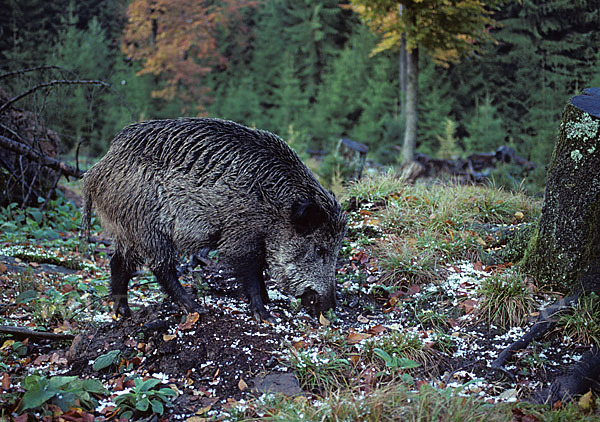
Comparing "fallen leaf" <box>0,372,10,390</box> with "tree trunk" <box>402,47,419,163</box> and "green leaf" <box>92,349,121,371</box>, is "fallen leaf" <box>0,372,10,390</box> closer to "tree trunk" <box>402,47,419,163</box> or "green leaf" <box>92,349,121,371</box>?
"green leaf" <box>92,349,121,371</box>

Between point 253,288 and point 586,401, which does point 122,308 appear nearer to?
point 253,288

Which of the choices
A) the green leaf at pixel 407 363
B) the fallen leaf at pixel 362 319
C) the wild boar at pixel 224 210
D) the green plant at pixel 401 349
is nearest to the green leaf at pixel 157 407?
the wild boar at pixel 224 210

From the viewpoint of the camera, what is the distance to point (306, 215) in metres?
3.68

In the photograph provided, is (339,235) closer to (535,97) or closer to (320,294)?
(320,294)

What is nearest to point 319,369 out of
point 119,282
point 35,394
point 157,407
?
point 157,407

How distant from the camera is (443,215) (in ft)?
17.2

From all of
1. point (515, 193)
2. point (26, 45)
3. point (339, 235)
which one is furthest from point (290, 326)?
point (26, 45)

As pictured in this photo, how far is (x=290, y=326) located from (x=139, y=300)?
5.34 feet

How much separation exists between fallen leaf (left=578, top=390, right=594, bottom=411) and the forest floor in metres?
0.02

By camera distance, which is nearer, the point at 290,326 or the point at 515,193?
the point at 290,326

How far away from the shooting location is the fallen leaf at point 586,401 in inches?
100.0

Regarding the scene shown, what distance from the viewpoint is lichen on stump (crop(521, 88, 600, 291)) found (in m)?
3.34

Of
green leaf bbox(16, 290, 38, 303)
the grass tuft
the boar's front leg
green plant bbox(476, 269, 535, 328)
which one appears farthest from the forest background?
green leaf bbox(16, 290, 38, 303)

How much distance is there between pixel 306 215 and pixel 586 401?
81.0 inches
